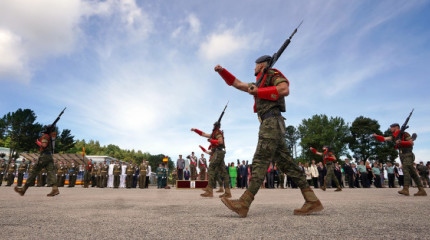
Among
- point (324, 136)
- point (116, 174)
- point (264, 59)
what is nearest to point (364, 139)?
point (324, 136)

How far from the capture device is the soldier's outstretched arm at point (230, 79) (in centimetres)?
366

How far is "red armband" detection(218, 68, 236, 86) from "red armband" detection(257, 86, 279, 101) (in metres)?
0.42

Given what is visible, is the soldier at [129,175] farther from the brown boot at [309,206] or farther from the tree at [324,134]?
the tree at [324,134]

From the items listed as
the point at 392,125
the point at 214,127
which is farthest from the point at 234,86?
the point at 392,125

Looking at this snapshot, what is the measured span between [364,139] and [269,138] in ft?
207

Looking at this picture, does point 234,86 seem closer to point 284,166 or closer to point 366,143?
point 284,166

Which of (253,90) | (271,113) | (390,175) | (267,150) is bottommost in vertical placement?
(390,175)

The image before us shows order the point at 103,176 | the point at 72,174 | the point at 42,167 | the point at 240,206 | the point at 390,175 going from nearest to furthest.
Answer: the point at 240,206
the point at 42,167
the point at 390,175
the point at 72,174
the point at 103,176

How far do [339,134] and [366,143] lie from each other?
19.6ft

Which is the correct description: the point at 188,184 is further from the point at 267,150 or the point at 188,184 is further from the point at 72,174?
the point at 267,150

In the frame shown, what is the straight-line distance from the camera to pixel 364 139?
57.8 m

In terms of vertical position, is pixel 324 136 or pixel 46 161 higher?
pixel 324 136

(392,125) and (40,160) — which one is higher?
(392,125)

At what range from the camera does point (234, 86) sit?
3.71 metres
